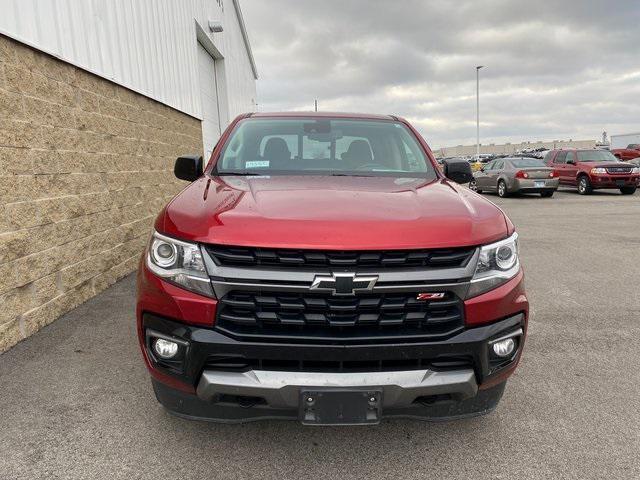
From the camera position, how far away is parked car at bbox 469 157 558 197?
1650 cm

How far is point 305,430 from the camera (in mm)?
2525

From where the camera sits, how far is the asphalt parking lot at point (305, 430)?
2.25 meters

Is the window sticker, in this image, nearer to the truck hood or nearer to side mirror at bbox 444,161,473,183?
the truck hood

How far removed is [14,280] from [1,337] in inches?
→ 17.6

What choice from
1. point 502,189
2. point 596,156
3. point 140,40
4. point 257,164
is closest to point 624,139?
point 596,156

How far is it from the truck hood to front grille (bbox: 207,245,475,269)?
34 mm

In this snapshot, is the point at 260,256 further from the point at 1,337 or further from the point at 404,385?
the point at 1,337

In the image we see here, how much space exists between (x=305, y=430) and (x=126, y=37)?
5606mm

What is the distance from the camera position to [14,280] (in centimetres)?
365

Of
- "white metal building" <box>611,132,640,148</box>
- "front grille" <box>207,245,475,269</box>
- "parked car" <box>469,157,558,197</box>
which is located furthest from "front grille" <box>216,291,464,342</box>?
"white metal building" <box>611,132,640,148</box>

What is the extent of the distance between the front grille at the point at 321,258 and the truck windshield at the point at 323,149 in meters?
1.19

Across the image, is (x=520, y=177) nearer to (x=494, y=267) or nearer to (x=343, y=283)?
(x=494, y=267)

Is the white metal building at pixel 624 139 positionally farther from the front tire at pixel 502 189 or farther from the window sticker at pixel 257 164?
the window sticker at pixel 257 164

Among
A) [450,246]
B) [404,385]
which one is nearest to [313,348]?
[404,385]
